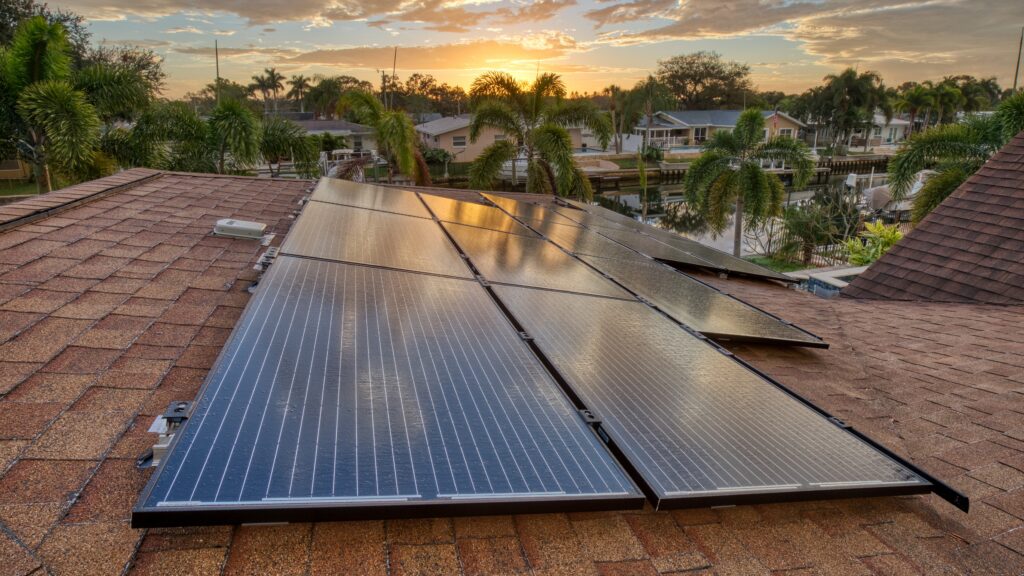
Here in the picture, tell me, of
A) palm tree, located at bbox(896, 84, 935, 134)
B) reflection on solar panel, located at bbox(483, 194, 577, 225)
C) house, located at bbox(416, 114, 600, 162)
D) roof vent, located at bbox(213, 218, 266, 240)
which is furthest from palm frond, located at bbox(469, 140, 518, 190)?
palm tree, located at bbox(896, 84, 935, 134)

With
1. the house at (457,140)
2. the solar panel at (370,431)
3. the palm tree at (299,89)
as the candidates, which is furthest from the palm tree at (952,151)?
the palm tree at (299,89)

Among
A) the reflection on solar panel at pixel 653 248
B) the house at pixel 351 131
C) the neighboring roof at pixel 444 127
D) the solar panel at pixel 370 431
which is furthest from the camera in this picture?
the house at pixel 351 131

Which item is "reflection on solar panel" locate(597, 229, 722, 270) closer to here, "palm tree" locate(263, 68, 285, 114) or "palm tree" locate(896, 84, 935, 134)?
"palm tree" locate(896, 84, 935, 134)

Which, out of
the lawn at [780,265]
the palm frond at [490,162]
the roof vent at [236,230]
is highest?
the palm frond at [490,162]

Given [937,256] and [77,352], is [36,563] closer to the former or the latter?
[77,352]

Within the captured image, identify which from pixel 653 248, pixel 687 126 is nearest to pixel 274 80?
pixel 687 126

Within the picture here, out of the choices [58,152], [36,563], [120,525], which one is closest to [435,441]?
[120,525]

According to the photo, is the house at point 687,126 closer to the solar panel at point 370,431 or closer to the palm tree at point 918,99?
the palm tree at point 918,99
